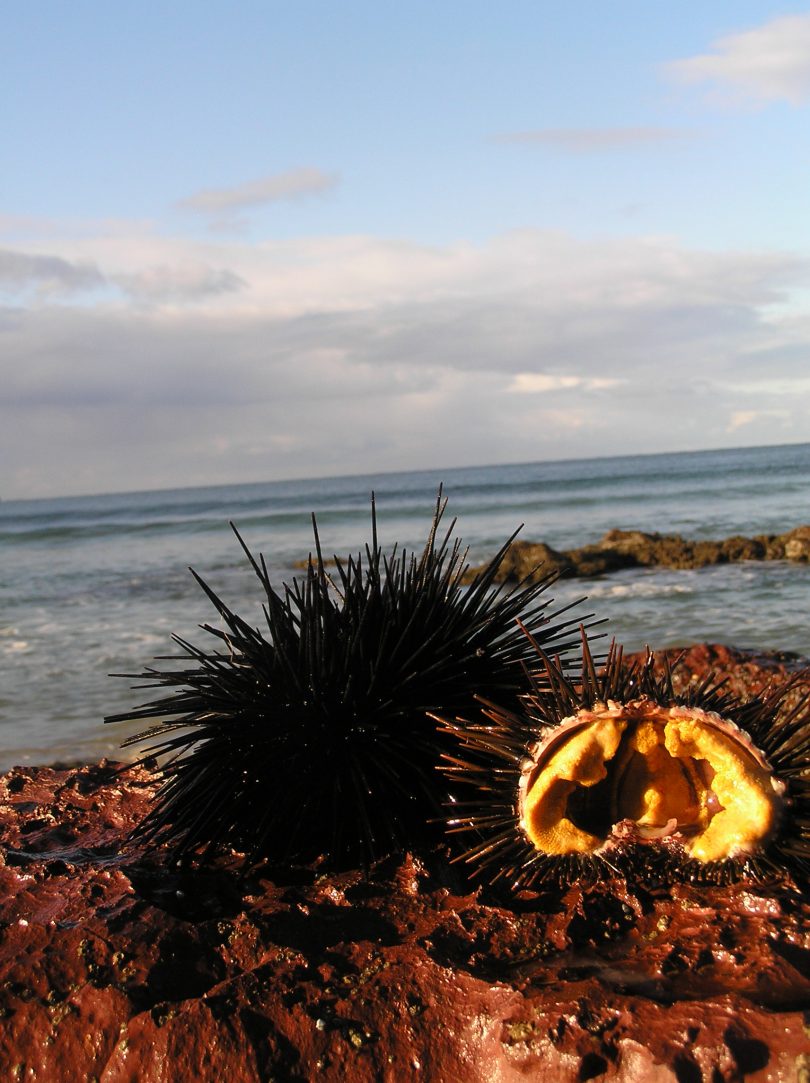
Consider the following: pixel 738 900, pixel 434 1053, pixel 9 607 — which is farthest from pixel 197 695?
pixel 9 607

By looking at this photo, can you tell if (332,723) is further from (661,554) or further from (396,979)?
(661,554)

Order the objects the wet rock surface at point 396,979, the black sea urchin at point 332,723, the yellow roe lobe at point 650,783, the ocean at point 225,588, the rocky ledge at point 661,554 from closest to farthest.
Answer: the wet rock surface at point 396,979
the yellow roe lobe at point 650,783
the black sea urchin at point 332,723
the ocean at point 225,588
the rocky ledge at point 661,554

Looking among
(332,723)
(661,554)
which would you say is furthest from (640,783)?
(661,554)

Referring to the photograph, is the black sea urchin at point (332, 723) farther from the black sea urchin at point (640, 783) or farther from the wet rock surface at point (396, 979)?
the black sea urchin at point (640, 783)

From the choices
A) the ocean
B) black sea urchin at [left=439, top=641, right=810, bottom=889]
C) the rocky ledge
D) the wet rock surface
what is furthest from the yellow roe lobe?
the rocky ledge

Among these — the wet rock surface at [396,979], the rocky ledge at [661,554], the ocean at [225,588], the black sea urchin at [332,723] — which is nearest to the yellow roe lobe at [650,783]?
the wet rock surface at [396,979]

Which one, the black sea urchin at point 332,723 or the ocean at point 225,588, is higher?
the black sea urchin at point 332,723
